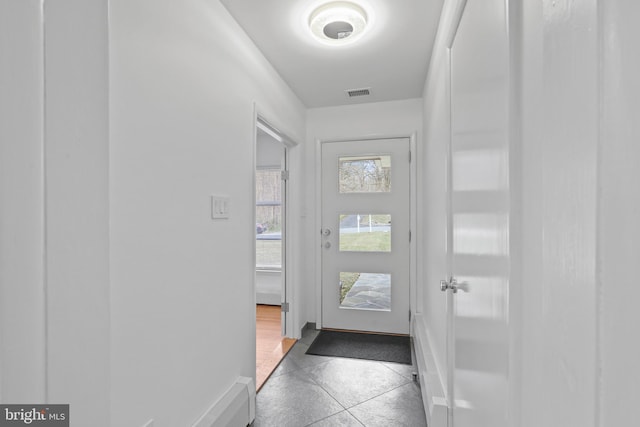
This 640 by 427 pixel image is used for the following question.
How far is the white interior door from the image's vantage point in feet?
2.47

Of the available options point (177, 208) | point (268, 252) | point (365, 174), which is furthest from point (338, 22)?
point (268, 252)

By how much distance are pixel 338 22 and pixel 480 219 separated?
1.48 metres

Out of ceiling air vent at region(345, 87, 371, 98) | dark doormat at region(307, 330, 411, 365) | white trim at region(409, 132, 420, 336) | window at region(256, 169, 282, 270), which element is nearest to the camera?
dark doormat at region(307, 330, 411, 365)

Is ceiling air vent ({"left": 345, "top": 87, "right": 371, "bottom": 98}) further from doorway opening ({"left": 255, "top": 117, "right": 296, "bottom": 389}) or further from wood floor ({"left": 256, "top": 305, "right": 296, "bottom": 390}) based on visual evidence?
wood floor ({"left": 256, "top": 305, "right": 296, "bottom": 390})

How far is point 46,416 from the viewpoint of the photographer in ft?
1.42

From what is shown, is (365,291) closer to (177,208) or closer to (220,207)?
(220,207)

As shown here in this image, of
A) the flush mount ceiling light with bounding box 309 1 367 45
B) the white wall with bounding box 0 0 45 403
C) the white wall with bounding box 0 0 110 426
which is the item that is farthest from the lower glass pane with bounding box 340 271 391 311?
the white wall with bounding box 0 0 45 403

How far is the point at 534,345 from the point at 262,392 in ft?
6.35

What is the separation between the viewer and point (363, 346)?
277cm

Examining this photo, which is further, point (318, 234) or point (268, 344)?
point (318, 234)

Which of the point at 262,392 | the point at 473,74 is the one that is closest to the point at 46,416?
the point at 473,74

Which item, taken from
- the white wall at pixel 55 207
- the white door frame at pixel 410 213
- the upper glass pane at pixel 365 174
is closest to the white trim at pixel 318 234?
the white door frame at pixel 410 213

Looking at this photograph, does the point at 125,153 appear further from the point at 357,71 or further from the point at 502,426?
the point at 357,71

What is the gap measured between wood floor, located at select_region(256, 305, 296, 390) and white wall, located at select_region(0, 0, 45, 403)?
Result: 2.00 metres
